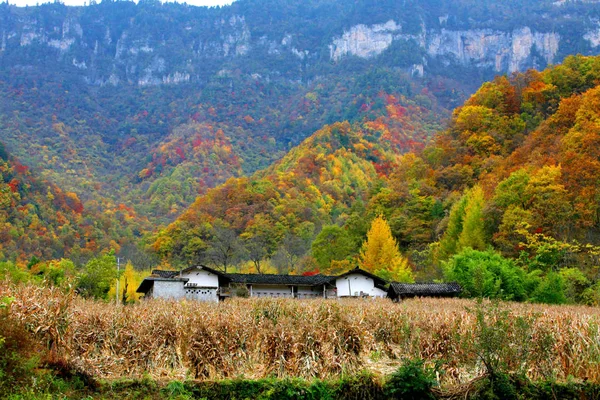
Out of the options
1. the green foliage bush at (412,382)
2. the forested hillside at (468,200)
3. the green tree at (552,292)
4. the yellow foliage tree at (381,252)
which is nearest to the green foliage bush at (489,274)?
the forested hillside at (468,200)

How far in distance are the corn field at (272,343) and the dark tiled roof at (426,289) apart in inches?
693

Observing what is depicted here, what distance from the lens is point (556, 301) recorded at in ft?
114

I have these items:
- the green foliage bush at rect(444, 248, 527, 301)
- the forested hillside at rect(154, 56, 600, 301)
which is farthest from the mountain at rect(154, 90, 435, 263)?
the green foliage bush at rect(444, 248, 527, 301)

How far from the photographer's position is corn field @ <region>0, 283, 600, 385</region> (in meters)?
16.3

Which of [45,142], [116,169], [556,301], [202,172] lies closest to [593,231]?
[556,301]

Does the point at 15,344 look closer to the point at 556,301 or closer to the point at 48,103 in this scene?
the point at 556,301

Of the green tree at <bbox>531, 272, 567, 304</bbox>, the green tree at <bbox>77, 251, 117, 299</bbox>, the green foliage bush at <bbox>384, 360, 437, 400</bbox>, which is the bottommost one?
the green foliage bush at <bbox>384, 360, 437, 400</bbox>

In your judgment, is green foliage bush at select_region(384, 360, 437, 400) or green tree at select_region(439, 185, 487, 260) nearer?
green foliage bush at select_region(384, 360, 437, 400)

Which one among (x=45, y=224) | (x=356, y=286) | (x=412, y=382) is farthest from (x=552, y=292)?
(x=45, y=224)

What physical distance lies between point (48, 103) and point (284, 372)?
659ft

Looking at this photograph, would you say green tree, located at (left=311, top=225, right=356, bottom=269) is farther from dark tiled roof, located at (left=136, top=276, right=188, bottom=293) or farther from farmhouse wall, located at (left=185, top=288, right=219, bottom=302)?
dark tiled roof, located at (left=136, top=276, right=188, bottom=293)

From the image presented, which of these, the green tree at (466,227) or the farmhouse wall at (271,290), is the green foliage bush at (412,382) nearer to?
the farmhouse wall at (271,290)

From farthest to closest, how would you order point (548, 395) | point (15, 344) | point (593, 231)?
1. point (593, 231)
2. point (548, 395)
3. point (15, 344)

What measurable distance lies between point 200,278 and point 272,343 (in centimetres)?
2385
